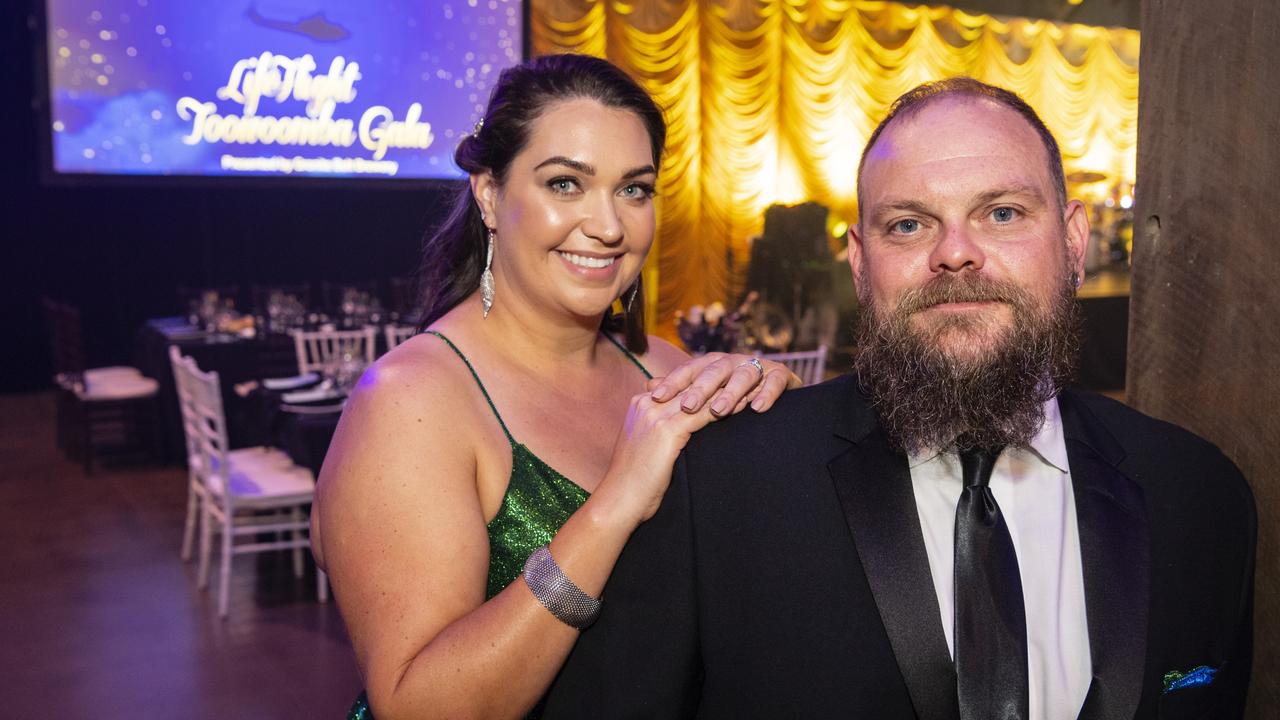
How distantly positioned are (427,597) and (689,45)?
984 centimetres

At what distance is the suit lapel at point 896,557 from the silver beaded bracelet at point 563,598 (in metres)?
0.37

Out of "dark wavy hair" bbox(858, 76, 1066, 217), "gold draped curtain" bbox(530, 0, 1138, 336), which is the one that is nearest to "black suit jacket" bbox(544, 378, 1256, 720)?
"dark wavy hair" bbox(858, 76, 1066, 217)

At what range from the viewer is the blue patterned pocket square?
4.42 feet

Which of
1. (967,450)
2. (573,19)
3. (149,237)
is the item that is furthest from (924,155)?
(149,237)

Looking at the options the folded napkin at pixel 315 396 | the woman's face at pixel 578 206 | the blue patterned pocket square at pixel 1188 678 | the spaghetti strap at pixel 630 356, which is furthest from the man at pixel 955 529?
the folded napkin at pixel 315 396

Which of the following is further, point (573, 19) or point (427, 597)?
point (573, 19)

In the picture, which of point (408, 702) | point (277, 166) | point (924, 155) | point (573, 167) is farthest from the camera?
point (277, 166)

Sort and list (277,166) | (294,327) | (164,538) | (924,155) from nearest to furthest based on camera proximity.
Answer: (924,155) < (164,538) < (294,327) < (277,166)

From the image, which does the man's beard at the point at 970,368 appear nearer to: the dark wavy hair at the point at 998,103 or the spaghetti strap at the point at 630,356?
the dark wavy hair at the point at 998,103

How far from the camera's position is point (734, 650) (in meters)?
1.41

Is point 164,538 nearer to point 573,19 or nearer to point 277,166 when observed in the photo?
point 277,166

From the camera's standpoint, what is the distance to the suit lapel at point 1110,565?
1291 millimetres


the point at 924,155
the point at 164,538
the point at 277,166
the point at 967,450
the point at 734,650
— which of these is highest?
the point at 277,166

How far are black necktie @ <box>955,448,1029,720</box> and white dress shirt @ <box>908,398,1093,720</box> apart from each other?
0.03 meters
